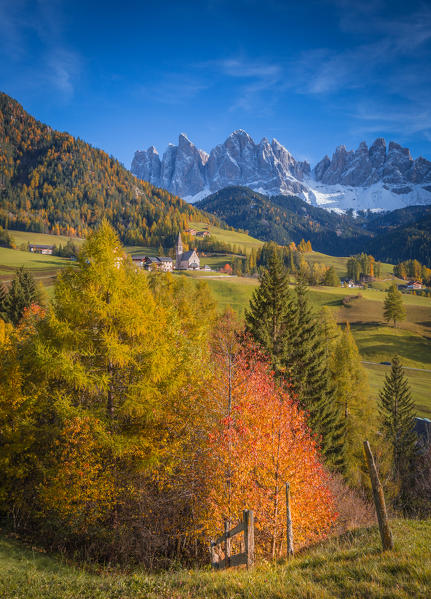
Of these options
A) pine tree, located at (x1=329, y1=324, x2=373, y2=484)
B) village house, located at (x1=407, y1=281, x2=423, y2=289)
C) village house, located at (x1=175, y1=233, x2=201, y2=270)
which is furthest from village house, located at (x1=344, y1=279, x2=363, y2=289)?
pine tree, located at (x1=329, y1=324, x2=373, y2=484)

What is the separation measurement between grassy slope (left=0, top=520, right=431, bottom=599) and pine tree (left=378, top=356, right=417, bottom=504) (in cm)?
3035

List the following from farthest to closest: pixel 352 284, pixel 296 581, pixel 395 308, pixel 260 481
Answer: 1. pixel 352 284
2. pixel 395 308
3. pixel 260 481
4. pixel 296 581

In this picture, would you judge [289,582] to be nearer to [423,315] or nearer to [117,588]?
[117,588]

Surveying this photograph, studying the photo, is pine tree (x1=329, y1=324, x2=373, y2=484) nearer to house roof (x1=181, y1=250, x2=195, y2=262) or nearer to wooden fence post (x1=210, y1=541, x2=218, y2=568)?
wooden fence post (x1=210, y1=541, x2=218, y2=568)

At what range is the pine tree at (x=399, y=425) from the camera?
3388cm

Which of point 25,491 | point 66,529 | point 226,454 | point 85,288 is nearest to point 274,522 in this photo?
point 226,454

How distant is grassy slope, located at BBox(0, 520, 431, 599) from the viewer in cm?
552

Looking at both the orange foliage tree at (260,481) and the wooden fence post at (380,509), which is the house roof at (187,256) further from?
the wooden fence post at (380,509)

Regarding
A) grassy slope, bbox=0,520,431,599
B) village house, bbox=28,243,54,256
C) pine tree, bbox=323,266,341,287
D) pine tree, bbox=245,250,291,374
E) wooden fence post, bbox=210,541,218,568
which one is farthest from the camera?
village house, bbox=28,243,54,256

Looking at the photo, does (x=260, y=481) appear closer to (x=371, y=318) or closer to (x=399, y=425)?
(x=399, y=425)

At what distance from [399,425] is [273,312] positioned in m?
20.8

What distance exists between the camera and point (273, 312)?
29.8m

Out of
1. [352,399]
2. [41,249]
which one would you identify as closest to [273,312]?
[352,399]

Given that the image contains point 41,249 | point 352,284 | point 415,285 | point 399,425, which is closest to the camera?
point 399,425
